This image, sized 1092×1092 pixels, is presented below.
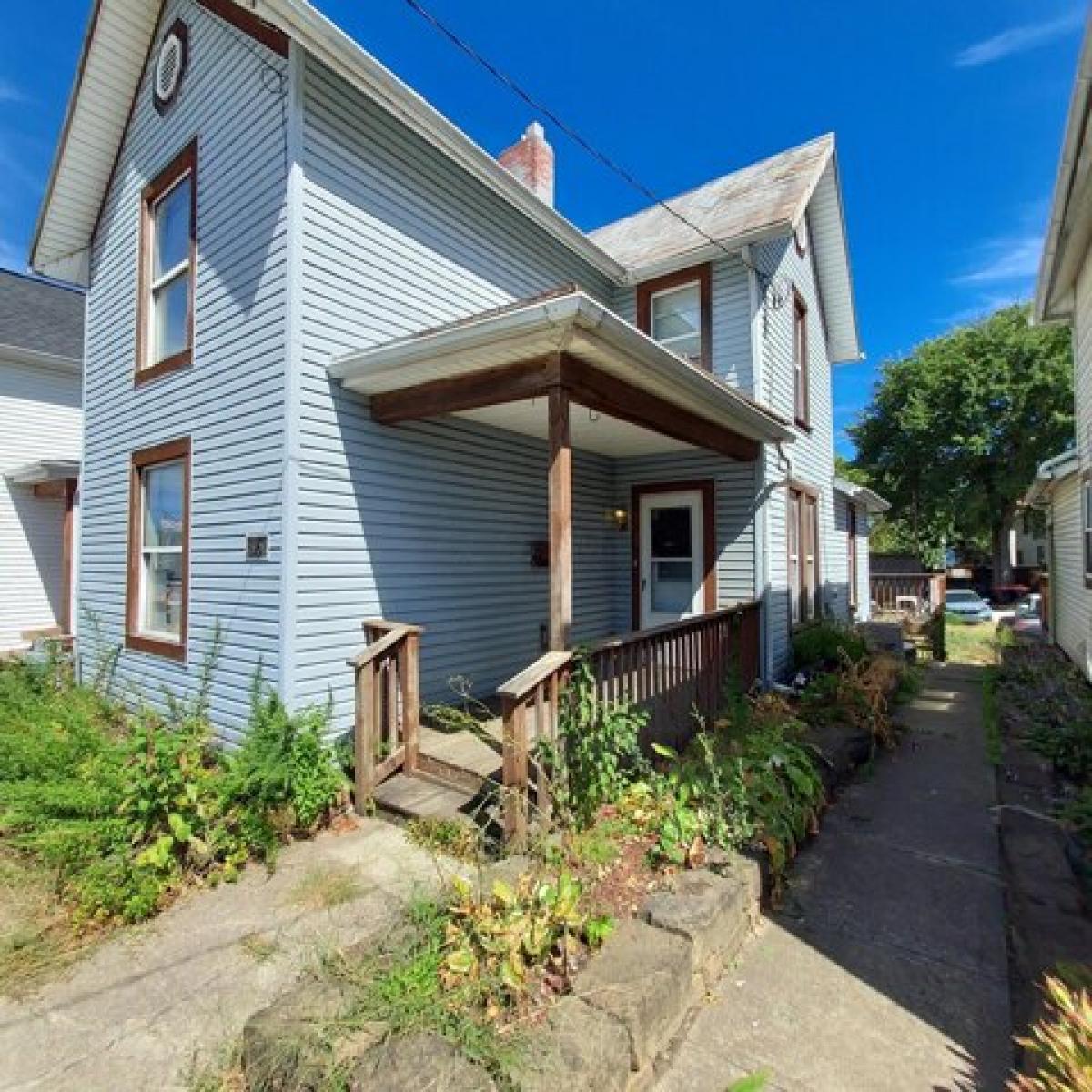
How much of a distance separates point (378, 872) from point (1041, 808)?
4.80 meters

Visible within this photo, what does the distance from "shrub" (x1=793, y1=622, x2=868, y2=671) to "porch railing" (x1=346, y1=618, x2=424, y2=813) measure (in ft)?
17.2

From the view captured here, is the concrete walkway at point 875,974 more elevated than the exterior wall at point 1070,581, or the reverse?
the exterior wall at point 1070,581

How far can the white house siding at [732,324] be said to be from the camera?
7320mm

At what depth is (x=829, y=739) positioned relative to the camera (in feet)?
17.9

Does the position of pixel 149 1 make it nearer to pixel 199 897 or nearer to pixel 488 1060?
pixel 199 897

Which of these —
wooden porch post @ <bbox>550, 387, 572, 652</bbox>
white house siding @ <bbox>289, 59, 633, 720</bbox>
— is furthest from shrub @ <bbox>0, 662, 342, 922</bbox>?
wooden porch post @ <bbox>550, 387, 572, 652</bbox>

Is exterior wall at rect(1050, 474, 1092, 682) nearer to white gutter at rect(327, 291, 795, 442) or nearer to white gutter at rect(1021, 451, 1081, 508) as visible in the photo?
white gutter at rect(1021, 451, 1081, 508)

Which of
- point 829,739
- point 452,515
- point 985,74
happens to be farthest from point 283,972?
point 985,74

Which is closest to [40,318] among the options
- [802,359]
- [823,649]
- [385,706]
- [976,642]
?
[385,706]

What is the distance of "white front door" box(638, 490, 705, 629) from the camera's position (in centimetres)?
757

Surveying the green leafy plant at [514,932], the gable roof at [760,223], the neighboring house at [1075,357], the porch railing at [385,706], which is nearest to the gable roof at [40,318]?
the gable roof at [760,223]

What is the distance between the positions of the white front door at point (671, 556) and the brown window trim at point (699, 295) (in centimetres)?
171

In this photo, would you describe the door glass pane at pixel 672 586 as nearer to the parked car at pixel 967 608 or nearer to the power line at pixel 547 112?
the power line at pixel 547 112

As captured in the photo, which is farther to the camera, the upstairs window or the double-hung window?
the double-hung window
